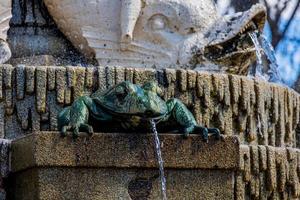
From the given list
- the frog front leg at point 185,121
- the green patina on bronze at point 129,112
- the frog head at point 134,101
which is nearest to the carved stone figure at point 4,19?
the green patina on bronze at point 129,112

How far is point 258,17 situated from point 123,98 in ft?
9.19

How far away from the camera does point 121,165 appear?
23.1 feet

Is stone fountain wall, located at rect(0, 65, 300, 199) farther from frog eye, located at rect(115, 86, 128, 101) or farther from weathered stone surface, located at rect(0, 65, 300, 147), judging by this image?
frog eye, located at rect(115, 86, 128, 101)

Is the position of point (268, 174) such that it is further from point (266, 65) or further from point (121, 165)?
point (266, 65)

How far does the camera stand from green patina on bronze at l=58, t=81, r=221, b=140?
7086 millimetres

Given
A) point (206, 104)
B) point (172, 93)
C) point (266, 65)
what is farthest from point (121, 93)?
point (266, 65)

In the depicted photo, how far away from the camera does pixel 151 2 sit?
31.4 feet

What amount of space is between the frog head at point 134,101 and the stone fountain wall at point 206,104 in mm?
1003

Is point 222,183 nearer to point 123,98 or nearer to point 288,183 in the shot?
point 123,98

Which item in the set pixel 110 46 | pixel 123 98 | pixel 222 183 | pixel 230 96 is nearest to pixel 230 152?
pixel 222 183

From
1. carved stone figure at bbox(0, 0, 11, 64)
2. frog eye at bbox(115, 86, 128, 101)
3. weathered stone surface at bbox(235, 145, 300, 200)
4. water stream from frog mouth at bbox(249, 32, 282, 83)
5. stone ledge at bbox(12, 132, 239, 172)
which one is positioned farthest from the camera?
water stream from frog mouth at bbox(249, 32, 282, 83)

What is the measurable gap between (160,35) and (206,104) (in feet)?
3.97

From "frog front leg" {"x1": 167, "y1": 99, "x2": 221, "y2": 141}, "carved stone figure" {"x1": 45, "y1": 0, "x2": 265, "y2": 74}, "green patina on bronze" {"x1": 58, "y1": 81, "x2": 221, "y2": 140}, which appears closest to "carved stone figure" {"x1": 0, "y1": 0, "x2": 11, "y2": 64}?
"carved stone figure" {"x1": 45, "y1": 0, "x2": 265, "y2": 74}

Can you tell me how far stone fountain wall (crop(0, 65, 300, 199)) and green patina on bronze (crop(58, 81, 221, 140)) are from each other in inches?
33.2
